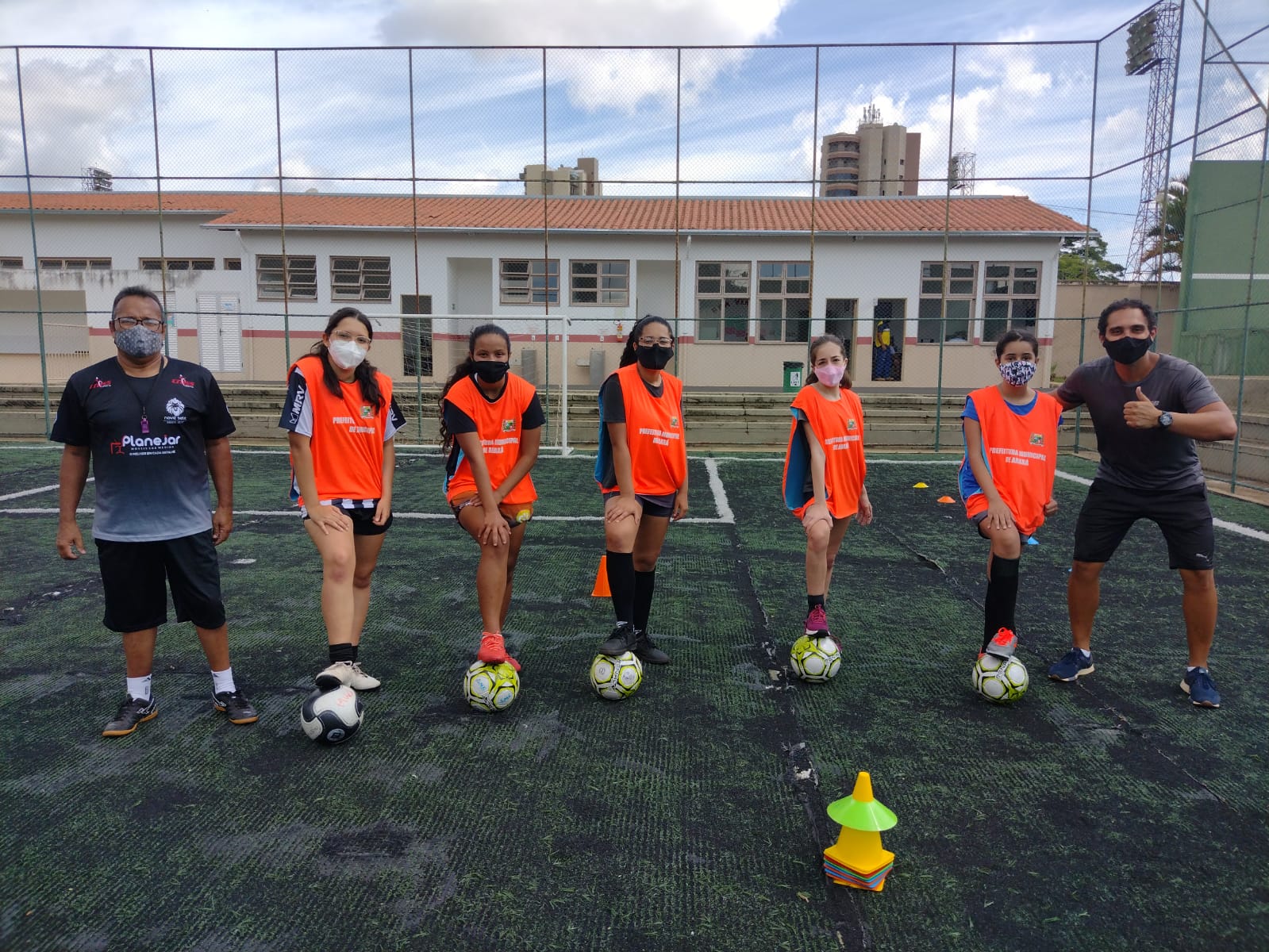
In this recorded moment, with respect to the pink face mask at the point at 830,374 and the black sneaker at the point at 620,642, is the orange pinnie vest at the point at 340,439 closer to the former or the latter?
the black sneaker at the point at 620,642

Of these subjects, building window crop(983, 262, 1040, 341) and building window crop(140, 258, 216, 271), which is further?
building window crop(140, 258, 216, 271)

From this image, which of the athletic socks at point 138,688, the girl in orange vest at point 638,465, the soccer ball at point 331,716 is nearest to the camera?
the soccer ball at point 331,716

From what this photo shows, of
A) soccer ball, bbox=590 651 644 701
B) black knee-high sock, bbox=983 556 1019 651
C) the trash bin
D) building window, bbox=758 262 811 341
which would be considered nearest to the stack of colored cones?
soccer ball, bbox=590 651 644 701

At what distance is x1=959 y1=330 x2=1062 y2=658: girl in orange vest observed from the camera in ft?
13.1

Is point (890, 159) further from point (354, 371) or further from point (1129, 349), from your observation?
point (354, 371)

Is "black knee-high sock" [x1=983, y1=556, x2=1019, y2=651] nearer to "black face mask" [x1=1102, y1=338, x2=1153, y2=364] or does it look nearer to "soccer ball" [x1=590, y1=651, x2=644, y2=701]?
"black face mask" [x1=1102, y1=338, x2=1153, y2=364]

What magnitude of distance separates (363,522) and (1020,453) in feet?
10.3

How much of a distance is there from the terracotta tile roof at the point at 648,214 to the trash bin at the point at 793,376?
16.0 feet

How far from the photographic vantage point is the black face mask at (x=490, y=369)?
402 centimetres

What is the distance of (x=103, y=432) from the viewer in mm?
3439

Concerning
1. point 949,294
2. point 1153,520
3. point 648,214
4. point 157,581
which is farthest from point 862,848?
point 648,214

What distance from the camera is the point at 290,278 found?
2364 cm

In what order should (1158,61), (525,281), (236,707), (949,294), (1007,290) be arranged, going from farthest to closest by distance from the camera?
1. (525,281)
2. (949,294)
3. (1007,290)
4. (1158,61)
5. (236,707)

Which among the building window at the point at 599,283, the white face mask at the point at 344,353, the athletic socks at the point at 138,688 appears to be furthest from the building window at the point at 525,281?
the athletic socks at the point at 138,688
